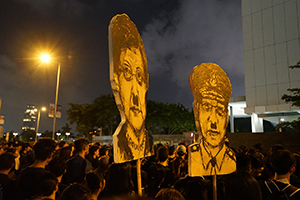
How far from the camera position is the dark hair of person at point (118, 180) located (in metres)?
3.05

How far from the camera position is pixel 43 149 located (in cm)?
312

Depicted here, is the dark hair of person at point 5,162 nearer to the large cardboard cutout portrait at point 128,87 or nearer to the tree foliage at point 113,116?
the large cardboard cutout portrait at point 128,87

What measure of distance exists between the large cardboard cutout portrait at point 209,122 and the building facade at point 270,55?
22.4m

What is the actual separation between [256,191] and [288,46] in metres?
26.2

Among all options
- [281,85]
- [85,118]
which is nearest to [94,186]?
[281,85]

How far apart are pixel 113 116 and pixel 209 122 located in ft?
102

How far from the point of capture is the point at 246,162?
3410 mm

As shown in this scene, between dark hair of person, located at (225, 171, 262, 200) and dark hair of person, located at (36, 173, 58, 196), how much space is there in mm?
2044

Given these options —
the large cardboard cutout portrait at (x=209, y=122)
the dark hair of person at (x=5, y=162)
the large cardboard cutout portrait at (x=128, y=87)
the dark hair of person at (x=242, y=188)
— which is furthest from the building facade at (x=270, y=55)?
the dark hair of person at (x=5, y=162)

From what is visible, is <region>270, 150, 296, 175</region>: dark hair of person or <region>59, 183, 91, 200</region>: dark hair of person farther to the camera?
<region>270, 150, 296, 175</region>: dark hair of person

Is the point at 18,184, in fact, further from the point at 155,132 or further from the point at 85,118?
the point at 155,132

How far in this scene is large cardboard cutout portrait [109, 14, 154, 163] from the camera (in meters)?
2.42

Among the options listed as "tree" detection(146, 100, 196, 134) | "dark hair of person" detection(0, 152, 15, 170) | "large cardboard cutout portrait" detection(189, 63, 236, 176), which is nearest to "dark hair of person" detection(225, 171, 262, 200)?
"large cardboard cutout portrait" detection(189, 63, 236, 176)

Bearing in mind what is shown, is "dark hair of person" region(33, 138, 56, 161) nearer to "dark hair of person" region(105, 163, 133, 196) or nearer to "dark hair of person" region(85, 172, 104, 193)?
"dark hair of person" region(85, 172, 104, 193)
